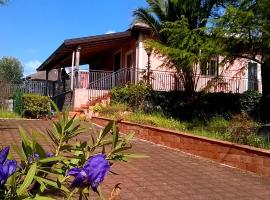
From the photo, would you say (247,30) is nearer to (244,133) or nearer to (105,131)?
(244,133)

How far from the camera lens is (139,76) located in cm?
2109

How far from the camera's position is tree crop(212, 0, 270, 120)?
37.1 ft

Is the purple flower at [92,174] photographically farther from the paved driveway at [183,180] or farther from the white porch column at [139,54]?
the white porch column at [139,54]

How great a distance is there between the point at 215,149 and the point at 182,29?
556cm

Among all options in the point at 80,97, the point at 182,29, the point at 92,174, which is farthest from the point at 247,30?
the point at 92,174

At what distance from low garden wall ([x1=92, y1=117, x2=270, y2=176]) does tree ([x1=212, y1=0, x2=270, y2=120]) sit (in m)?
3.11

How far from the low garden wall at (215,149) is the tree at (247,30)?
122 inches

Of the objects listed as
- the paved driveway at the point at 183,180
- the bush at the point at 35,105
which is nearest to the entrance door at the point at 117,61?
the bush at the point at 35,105

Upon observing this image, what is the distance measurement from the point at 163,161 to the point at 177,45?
574cm

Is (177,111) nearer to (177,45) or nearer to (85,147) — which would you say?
(177,45)

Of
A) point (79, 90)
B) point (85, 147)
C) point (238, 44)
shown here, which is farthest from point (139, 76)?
point (85, 147)

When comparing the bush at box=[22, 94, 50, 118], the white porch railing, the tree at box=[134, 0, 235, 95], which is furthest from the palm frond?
the bush at box=[22, 94, 50, 118]

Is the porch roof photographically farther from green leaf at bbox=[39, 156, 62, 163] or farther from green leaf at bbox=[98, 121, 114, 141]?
green leaf at bbox=[39, 156, 62, 163]

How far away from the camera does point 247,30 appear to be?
11.6 m
